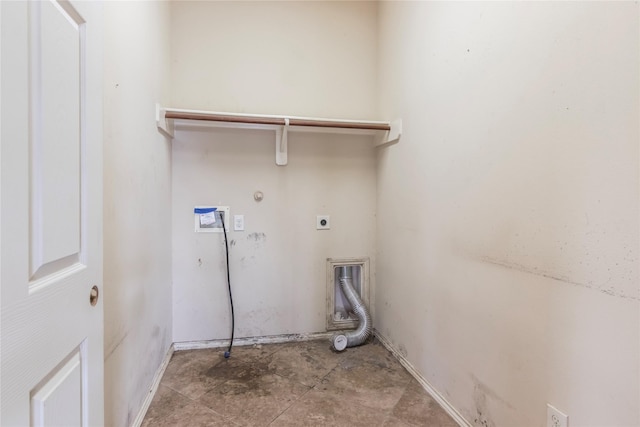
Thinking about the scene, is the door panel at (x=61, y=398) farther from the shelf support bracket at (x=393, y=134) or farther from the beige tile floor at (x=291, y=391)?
the shelf support bracket at (x=393, y=134)

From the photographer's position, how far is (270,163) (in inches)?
94.7

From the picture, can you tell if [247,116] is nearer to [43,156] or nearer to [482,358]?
[43,156]

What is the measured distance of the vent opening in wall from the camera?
100 inches

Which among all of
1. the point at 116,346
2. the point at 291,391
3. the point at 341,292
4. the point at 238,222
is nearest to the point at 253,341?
the point at 291,391

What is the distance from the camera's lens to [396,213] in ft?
7.29

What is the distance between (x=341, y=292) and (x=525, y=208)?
176 cm

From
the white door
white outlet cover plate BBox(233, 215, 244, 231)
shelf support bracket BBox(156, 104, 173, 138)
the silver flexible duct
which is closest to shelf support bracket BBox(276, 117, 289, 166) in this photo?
white outlet cover plate BBox(233, 215, 244, 231)

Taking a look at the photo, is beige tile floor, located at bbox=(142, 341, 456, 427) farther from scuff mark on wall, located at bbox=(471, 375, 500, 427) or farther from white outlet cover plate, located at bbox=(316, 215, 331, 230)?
white outlet cover plate, located at bbox=(316, 215, 331, 230)

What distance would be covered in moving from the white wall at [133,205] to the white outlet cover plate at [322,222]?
1165mm

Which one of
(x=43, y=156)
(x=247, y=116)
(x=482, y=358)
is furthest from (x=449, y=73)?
(x=43, y=156)

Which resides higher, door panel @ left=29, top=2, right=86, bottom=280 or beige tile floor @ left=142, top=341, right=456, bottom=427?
door panel @ left=29, top=2, right=86, bottom=280

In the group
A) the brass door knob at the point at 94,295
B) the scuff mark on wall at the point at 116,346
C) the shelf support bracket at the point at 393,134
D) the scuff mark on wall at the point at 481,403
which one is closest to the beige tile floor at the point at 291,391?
the scuff mark on wall at the point at 481,403

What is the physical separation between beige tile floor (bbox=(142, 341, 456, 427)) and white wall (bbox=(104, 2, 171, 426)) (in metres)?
0.24

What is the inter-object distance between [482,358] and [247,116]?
1.99 meters
